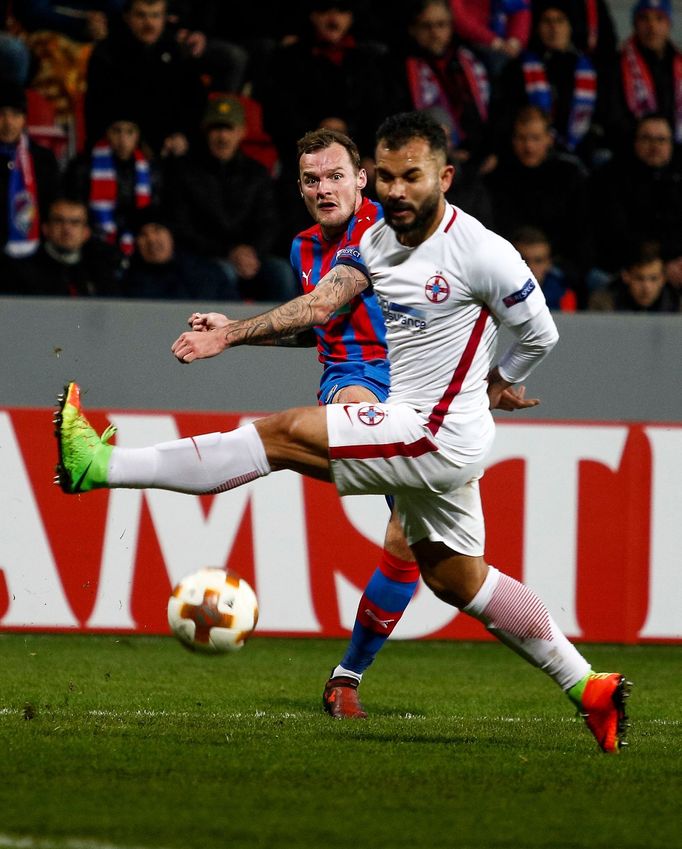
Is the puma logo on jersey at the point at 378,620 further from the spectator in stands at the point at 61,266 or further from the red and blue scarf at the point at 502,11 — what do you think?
the red and blue scarf at the point at 502,11

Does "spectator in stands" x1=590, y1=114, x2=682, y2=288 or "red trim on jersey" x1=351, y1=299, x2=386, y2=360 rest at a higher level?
"spectator in stands" x1=590, y1=114, x2=682, y2=288

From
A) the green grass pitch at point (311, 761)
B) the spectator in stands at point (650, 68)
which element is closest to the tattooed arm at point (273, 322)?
the green grass pitch at point (311, 761)

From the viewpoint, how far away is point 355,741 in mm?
5516

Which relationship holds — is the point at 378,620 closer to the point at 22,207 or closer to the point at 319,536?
the point at 319,536

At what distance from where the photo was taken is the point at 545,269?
1041 cm

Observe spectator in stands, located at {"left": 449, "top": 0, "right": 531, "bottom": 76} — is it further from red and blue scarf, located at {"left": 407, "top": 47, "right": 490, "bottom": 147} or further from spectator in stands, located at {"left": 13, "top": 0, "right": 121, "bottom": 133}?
spectator in stands, located at {"left": 13, "top": 0, "right": 121, "bottom": 133}

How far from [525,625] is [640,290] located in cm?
531

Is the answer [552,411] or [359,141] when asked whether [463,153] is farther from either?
[552,411]

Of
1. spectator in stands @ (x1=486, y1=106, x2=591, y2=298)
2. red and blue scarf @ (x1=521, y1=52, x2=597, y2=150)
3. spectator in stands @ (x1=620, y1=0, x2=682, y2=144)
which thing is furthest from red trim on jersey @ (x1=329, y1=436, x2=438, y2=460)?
spectator in stands @ (x1=620, y1=0, x2=682, y2=144)

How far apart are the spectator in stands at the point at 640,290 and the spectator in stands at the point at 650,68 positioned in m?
2.56

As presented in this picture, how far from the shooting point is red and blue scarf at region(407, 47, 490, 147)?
38.9ft

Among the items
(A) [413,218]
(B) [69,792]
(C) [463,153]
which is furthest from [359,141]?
(B) [69,792]

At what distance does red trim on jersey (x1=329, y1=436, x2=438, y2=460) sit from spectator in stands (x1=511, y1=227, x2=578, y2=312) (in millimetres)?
5097

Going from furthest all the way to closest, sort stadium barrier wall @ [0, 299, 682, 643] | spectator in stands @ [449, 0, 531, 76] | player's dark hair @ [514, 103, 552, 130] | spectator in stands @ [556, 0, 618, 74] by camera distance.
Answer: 1. spectator in stands @ [556, 0, 618, 74]
2. spectator in stands @ [449, 0, 531, 76]
3. player's dark hair @ [514, 103, 552, 130]
4. stadium barrier wall @ [0, 299, 682, 643]
